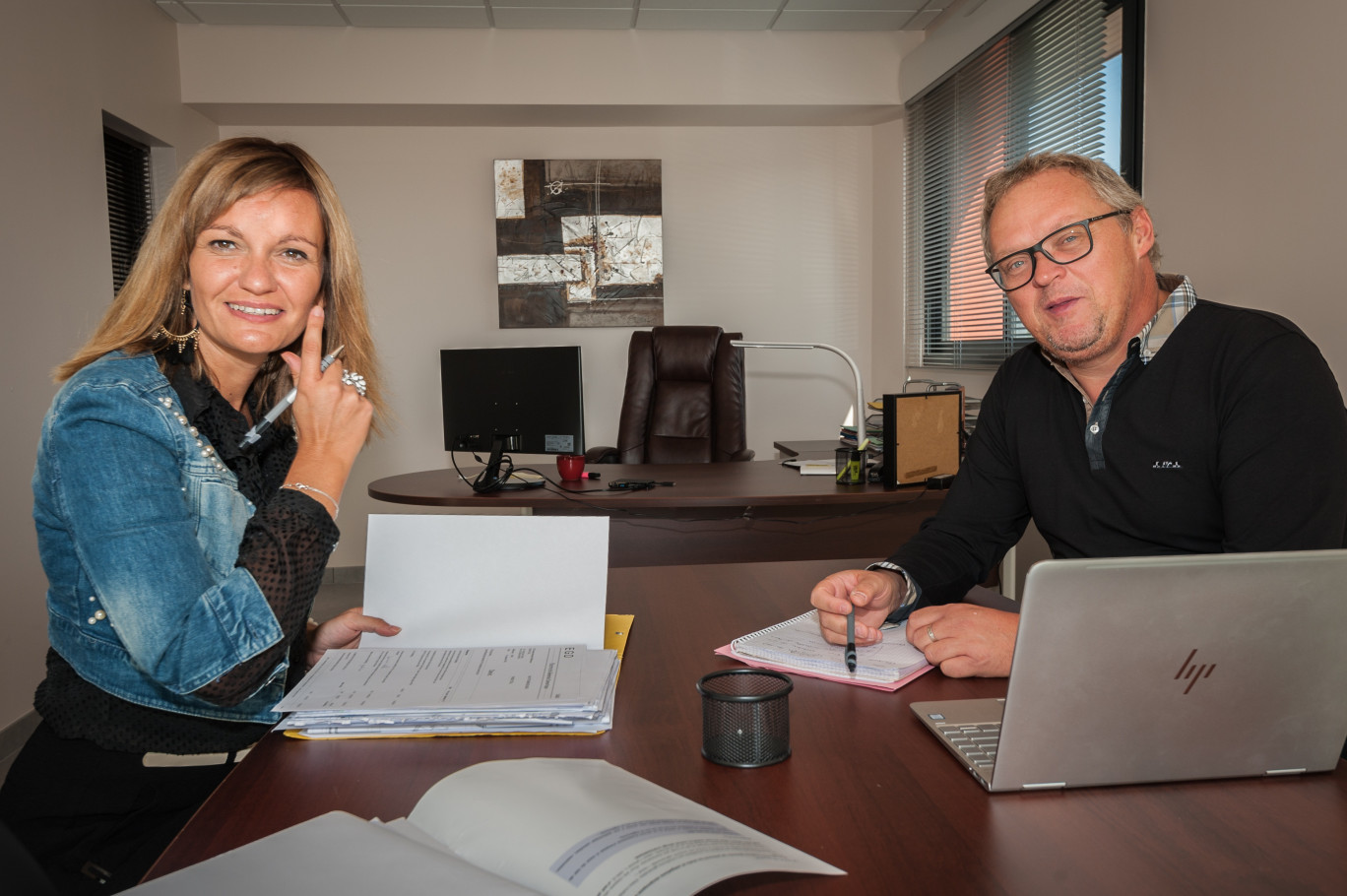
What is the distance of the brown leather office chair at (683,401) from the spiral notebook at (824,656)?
9.68 feet

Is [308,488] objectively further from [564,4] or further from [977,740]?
[564,4]

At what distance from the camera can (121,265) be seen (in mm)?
4078

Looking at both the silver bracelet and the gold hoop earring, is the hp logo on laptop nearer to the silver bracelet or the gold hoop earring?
the silver bracelet

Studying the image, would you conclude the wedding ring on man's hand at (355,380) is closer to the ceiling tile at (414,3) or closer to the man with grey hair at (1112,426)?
the man with grey hair at (1112,426)

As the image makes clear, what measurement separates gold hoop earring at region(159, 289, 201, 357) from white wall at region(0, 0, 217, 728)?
2.35 m

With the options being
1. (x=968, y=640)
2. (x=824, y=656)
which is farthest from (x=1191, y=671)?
(x=824, y=656)

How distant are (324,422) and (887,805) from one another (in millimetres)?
802

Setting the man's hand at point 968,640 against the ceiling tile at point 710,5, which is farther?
the ceiling tile at point 710,5

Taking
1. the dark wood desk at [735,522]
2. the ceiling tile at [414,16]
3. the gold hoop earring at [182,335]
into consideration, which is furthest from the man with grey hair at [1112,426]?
the ceiling tile at [414,16]

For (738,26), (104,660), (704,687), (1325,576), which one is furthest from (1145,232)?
(738,26)

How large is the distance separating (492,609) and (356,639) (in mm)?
224

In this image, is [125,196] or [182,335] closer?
[182,335]

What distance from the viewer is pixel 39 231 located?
321 cm

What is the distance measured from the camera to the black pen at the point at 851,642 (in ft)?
3.43
